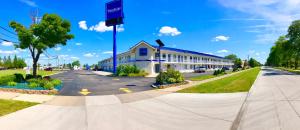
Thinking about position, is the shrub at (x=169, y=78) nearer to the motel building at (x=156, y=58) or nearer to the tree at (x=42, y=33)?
→ the tree at (x=42, y=33)

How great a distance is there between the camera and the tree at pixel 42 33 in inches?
752

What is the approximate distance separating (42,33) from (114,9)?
78.5ft

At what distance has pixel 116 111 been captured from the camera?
902 centimetres

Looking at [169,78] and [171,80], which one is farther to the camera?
[169,78]

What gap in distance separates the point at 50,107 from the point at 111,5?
116 ft

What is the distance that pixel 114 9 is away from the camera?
41688 millimetres

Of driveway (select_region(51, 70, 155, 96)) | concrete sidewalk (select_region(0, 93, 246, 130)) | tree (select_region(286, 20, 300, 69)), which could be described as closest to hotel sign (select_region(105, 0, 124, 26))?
driveway (select_region(51, 70, 155, 96))

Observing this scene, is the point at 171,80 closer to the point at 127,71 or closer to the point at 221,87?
the point at 221,87

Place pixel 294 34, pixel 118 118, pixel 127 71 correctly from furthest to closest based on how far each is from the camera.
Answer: pixel 294 34 < pixel 127 71 < pixel 118 118

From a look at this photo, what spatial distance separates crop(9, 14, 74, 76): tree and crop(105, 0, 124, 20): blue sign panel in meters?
21.1

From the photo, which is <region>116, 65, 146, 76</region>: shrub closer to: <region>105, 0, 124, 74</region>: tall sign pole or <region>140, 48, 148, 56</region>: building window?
<region>105, 0, 124, 74</region>: tall sign pole

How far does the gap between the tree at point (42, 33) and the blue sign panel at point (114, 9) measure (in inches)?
833

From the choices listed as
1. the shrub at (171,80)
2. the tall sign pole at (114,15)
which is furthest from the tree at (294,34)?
the tall sign pole at (114,15)

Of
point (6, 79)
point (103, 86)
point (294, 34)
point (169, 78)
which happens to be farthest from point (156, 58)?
point (6, 79)
